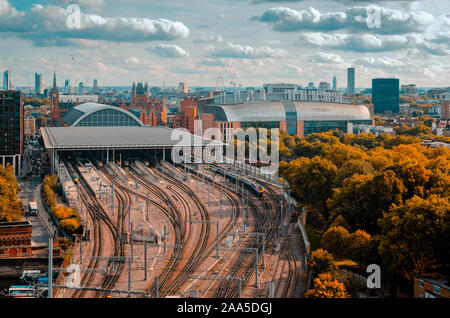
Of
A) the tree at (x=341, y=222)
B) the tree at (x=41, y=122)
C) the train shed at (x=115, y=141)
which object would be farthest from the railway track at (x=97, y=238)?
the tree at (x=41, y=122)

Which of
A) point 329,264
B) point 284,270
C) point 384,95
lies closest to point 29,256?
point 284,270

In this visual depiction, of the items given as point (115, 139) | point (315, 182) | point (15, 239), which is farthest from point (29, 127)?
point (315, 182)

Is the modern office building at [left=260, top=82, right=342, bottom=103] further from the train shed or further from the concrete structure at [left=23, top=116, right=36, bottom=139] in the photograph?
the concrete structure at [left=23, top=116, right=36, bottom=139]

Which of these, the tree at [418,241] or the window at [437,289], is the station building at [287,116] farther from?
the window at [437,289]

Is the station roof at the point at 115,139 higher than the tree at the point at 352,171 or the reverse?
higher

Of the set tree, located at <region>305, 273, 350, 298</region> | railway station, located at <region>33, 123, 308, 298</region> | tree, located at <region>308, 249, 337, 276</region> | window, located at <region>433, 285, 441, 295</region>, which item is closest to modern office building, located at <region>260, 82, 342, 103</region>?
railway station, located at <region>33, 123, 308, 298</region>

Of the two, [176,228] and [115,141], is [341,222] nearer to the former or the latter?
[176,228]
